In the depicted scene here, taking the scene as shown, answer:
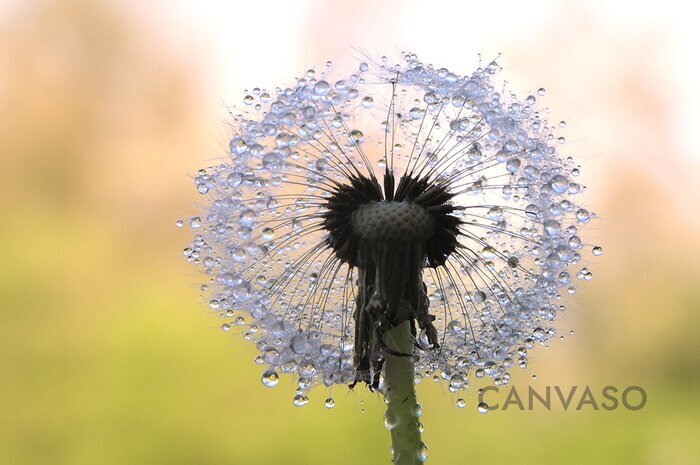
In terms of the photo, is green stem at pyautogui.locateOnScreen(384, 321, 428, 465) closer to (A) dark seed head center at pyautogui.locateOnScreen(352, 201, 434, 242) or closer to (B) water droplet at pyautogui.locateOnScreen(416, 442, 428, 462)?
(B) water droplet at pyautogui.locateOnScreen(416, 442, 428, 462)

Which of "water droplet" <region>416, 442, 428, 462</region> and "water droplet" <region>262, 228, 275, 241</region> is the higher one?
"water droplet" <region>262, 228, 275, 241</region>

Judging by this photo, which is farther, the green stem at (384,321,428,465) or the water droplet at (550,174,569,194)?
the water droplet at (550,174,569,194)

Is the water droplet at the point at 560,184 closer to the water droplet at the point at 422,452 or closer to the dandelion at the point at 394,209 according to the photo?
the dandelion at the point at 394,209

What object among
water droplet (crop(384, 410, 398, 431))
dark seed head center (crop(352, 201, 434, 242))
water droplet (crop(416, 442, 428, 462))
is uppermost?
dark seed head center (crop(352, 201, 434, 242))

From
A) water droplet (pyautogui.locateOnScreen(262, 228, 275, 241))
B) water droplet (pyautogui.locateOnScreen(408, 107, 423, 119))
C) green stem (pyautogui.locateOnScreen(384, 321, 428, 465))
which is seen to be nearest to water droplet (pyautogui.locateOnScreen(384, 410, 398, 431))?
green stem (pyautogui.locateOnScreen(384, 321, 428, 465))

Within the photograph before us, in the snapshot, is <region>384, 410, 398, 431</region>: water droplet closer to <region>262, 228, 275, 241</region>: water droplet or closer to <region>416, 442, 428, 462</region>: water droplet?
<region>416, 442, 428, 462</region>: water droplet

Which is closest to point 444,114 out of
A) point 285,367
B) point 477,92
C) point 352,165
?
point 477,92

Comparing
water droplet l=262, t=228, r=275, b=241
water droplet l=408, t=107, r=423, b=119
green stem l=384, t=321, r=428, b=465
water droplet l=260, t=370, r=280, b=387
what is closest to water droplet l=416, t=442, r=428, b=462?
green stem l=384, t=321, r=428, b=465

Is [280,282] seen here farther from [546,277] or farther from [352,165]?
[546,277]
